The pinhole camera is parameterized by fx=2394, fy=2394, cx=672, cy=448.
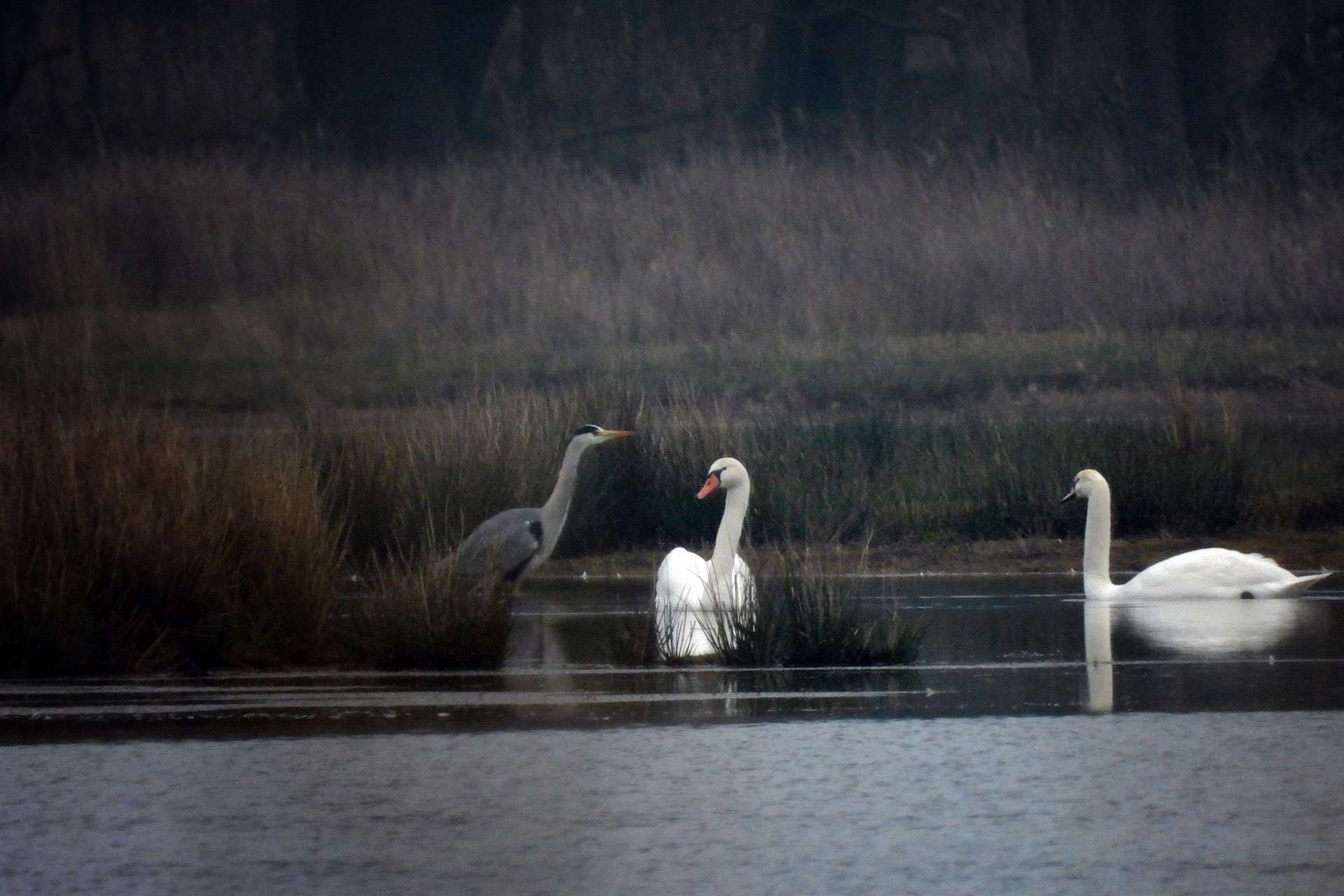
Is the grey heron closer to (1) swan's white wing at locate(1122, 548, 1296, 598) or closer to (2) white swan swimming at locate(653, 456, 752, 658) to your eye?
(2) white swan swimming at locate(653, 456, 752, 658)

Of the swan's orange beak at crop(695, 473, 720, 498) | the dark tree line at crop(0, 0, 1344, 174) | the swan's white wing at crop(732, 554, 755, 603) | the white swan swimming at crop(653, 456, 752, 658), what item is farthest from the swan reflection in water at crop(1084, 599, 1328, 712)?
the dark tree line at crop(0, 0, 1344, 174)

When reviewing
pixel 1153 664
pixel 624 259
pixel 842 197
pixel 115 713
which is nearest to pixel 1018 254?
pixel 842 197

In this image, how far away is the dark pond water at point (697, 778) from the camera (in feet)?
23.3

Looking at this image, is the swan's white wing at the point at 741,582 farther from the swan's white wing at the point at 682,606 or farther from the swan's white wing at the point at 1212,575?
the swan's white wing at the point at 1212,575

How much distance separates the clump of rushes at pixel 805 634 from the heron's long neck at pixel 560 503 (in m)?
2.86

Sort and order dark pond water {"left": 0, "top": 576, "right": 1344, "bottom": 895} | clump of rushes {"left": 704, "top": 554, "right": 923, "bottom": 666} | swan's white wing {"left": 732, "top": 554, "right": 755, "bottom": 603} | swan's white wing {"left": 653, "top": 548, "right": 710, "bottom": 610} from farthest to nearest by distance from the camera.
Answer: swan's white wing {"left": 653, "top": 548, "right": 710, "bottom": 610}
swan's white wing {"left": 732, "top": 554, "right": 755, "bottom": 603}
clump of rushes {"left": 704, "top": 554, "right": 923, "bottom": 666}
dark pond water {"left": 0, "top": 576, "right": 1344, "bottom": 895}

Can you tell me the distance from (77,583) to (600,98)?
26.1 m

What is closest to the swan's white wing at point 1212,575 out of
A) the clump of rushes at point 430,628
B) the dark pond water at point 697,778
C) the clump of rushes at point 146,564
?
the dark pond water at point 697,778

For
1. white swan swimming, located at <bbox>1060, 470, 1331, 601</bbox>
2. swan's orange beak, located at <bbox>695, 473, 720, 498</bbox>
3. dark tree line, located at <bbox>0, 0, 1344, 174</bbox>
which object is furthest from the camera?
dark tree line, located at <bbox>0, 0, 1344, 174</bbox>

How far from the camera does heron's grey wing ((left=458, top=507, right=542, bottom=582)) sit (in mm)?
13016

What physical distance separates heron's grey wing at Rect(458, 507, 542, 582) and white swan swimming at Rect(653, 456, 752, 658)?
1.36 m

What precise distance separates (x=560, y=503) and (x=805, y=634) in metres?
3.42

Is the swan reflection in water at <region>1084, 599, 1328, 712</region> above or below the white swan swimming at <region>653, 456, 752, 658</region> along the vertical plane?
below

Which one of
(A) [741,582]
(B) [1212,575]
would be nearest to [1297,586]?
(B) [1212,575]
